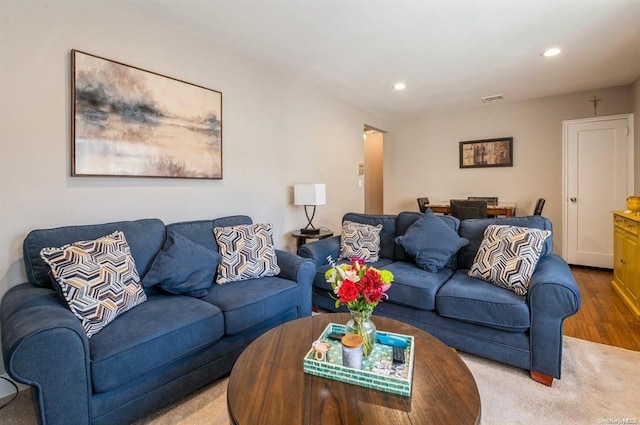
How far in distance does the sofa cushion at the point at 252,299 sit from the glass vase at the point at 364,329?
845mm

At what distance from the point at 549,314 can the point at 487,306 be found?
32 centimetres

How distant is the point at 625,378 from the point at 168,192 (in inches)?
133

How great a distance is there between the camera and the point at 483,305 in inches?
81.0

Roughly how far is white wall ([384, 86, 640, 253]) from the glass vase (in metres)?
4.72

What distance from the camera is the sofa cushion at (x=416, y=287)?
2.29 m

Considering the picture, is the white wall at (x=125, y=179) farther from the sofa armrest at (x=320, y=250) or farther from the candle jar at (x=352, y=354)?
the candle jar at (x=352, y=354)

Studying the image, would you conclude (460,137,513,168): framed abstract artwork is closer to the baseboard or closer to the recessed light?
the recessed light

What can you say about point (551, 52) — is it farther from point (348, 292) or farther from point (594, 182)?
point (348, 292)

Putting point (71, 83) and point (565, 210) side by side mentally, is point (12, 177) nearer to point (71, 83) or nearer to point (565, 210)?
point (71, 83)

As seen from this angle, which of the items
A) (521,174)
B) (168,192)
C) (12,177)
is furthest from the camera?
(521,174)

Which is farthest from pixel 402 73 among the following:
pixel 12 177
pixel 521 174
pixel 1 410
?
pixel 1 410

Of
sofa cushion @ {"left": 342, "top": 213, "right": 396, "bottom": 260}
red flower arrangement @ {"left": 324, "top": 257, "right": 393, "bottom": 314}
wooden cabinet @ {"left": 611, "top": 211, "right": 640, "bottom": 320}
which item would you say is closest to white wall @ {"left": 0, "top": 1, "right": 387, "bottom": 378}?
sofa cushion @ {"left": 342, "top": 213, "right": 396, "bottom": 260}

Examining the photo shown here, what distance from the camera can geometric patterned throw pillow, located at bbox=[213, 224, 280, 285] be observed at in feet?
7.80

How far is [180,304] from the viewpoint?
6.27 feet
